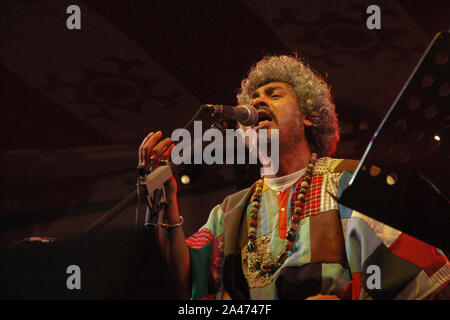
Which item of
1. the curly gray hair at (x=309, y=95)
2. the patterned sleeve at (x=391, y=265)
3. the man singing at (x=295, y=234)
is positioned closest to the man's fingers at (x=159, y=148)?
the man singing at (x=295, y=234)

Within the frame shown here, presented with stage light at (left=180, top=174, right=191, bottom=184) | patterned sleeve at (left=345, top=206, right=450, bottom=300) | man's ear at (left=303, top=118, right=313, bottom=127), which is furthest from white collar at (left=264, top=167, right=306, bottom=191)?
stage light at (left=180, top=174, right=191, bottom=184)

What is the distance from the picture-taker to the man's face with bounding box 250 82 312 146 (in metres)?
1.98

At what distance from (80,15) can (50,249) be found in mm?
1302

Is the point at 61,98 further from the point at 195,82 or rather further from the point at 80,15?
the point at 195,82

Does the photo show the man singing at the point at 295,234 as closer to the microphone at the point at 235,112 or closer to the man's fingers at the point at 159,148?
the man's fingers at the point at 159,148

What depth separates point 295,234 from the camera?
5.90 ft

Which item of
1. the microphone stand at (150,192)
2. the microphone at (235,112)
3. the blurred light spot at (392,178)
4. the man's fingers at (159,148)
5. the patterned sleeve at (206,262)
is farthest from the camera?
the patterned sleeve at (206,262)

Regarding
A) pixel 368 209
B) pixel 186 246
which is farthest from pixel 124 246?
pixel 368 209

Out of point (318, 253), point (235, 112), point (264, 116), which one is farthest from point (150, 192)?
point (264, 116)

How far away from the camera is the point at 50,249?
1.71 metres

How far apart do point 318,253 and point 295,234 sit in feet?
0.44

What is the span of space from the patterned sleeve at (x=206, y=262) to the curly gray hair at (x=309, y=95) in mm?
596

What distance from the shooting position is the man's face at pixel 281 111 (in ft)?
6.50

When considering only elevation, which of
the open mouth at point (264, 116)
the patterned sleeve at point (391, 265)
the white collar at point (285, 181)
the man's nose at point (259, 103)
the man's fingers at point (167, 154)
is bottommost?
the patterned sleeve at point (391, 265)
